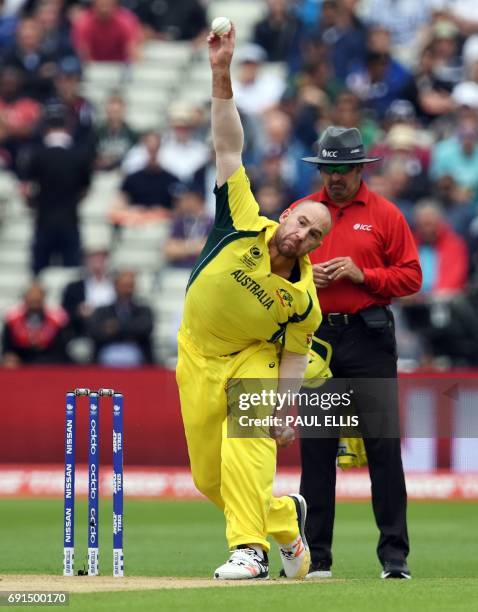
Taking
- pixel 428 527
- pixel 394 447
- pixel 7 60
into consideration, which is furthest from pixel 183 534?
pixel 7 60

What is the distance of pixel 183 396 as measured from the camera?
9.77 metres

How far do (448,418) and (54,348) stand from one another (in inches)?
171

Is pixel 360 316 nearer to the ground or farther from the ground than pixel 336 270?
nearer to the ground

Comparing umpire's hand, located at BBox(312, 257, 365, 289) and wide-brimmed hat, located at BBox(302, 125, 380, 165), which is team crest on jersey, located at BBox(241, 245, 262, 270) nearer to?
umpire's hand, located at BBox(312, 257, 365, 289)

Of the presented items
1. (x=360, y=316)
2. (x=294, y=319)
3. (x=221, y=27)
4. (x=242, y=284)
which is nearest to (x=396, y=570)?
(x=360, y=316)

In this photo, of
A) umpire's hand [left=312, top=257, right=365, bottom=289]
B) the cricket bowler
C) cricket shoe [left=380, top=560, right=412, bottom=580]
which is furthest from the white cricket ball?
cricket shoe [left=380, top=560, right=412, bottom=580]

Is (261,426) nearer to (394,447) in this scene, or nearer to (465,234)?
(394,447)

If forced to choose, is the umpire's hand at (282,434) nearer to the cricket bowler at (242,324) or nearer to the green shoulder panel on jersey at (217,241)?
the cricket bowler at (242,324)

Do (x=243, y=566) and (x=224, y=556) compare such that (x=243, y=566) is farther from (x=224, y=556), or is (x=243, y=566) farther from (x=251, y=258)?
(x=224, y=556)

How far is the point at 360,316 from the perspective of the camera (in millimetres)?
10539

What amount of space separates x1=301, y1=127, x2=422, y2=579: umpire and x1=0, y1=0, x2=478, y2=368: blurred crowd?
7377 millimetres

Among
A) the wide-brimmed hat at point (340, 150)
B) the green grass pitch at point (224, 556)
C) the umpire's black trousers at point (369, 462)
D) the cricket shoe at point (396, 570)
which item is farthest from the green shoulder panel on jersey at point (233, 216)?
the cricket shoe at point (396, 570)

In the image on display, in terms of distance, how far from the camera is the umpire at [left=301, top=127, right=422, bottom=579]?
34.3 ft

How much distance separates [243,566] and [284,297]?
1.49 m
